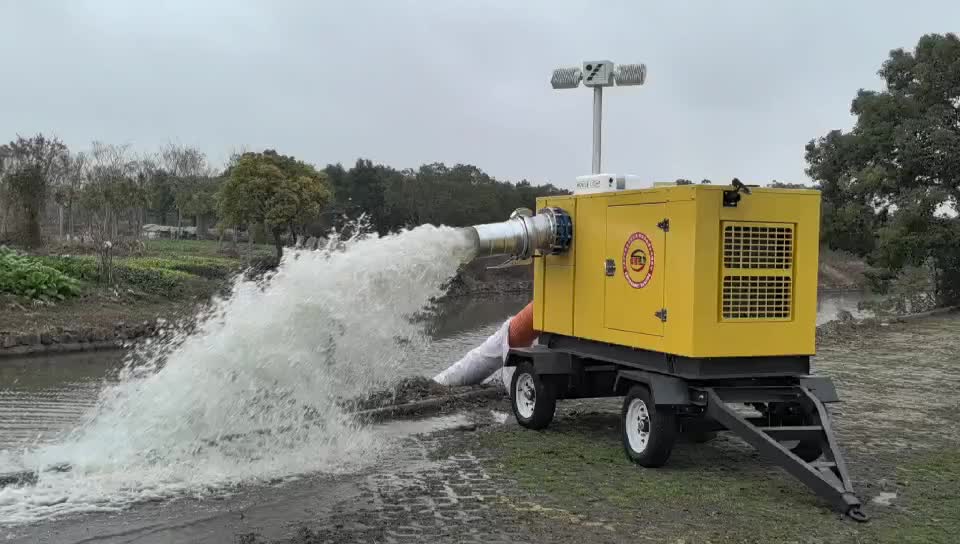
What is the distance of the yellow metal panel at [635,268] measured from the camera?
24.9ft

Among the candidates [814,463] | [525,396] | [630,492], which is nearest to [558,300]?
[525,396]

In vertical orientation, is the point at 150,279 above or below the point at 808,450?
above

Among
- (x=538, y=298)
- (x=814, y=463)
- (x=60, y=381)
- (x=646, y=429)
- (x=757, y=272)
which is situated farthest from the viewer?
(x=60, y=381)

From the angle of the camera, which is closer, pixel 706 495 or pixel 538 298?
pixel 706 495

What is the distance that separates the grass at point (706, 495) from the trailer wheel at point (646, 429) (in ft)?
0.44

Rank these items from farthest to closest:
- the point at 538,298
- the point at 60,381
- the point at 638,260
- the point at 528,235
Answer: the point at 60,381 → the point at 538,298 → the point at 528,235 → the point at 638,260

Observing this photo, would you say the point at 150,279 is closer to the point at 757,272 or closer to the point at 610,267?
the point at 610,267

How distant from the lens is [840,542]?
5.60m

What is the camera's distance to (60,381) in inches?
527

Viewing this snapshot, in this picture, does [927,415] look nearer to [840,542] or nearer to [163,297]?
[840,542]

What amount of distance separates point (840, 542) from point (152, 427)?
5.81 m

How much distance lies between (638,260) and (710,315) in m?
0.96

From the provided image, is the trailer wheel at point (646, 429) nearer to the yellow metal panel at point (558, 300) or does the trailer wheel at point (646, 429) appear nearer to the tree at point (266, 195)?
the yellow metal panel at point (558, 300)

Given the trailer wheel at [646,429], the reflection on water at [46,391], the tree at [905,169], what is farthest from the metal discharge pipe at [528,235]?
the tree at [905,169]
